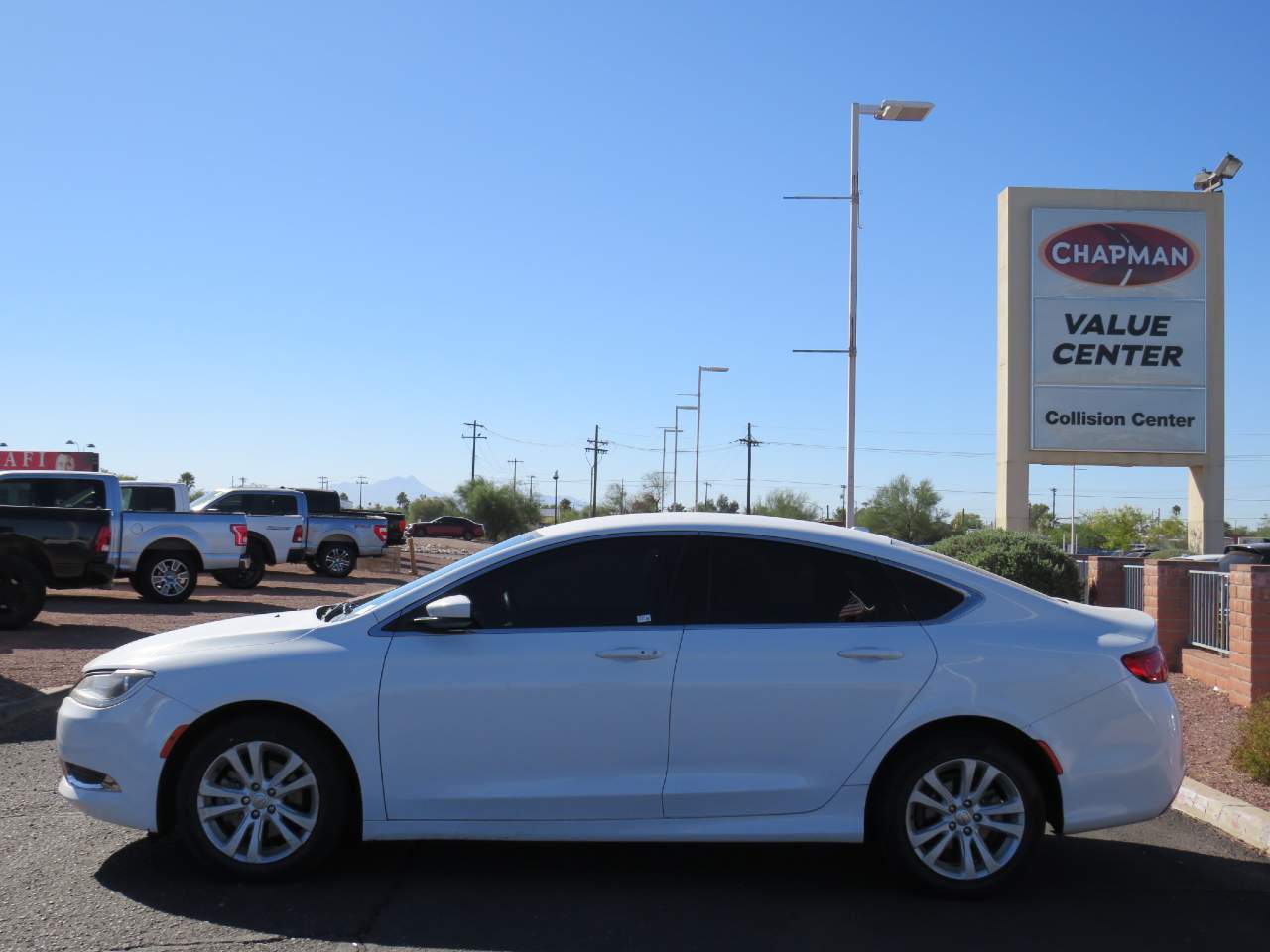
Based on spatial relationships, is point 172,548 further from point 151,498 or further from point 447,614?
point 447,614

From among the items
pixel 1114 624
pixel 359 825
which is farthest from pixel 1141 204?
pixel 359 825

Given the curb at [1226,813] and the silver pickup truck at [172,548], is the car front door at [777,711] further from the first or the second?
the silver pickup truck at [172,548]

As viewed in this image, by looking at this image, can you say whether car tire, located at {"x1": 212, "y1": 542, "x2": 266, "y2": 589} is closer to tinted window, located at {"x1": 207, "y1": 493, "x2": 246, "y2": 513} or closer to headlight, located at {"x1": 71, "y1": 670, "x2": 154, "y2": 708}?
tinted window, located at {"x1": 207, "y1": 493, "x2": 246, "y2": 513}

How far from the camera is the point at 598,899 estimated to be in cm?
546

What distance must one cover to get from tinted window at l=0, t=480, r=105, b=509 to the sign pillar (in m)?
16.9

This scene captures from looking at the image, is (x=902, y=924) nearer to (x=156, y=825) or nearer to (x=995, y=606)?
(x=995, y=606)

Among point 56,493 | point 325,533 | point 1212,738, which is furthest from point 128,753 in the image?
point 325,533

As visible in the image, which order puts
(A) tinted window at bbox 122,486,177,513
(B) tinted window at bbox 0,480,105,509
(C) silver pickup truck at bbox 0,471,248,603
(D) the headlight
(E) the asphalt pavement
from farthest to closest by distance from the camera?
(A) tinted window at bbox 122,486,177,513, (C) silver pickup truck at bbox 0,471,248,603, (B) tinted window at bbox 0,480,105,509, (D) the headlight, (E) the asphalt pavement

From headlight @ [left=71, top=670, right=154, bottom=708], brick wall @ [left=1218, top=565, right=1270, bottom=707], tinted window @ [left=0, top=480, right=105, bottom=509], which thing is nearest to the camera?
headlight @ [left=71, top=670, right=154, bottom=708]

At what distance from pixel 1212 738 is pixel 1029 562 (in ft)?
17.3

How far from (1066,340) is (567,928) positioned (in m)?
22.4

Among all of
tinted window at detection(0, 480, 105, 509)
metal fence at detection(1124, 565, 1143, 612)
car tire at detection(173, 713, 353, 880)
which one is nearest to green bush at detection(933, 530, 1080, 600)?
metal fence at detection(1124, 565, 1143, 612)

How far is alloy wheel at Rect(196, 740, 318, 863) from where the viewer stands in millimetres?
5473

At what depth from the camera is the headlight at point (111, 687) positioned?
557 centimetres
